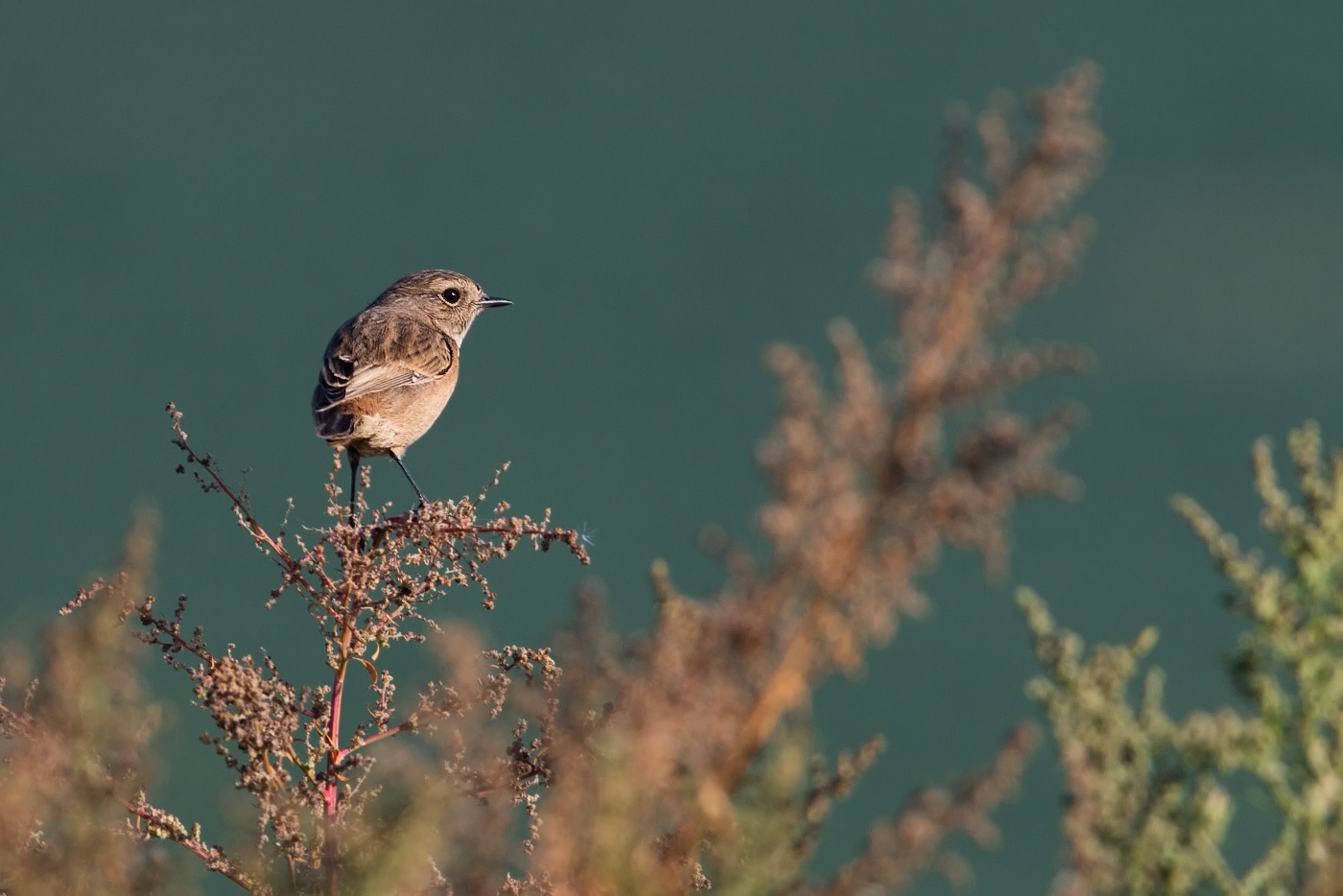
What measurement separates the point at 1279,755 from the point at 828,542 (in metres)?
0.67

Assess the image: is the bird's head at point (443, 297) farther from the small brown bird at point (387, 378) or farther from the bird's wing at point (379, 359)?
the bird's wing at point (379, 359)

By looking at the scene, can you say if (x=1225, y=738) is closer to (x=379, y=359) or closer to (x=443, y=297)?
(x=379, y=359)

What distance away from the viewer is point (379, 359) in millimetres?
6895

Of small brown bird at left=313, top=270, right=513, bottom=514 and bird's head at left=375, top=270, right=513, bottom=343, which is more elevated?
bird's head at left=375, top=270, right=513, bottom=343

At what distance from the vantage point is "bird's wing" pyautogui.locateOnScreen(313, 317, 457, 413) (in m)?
6.61

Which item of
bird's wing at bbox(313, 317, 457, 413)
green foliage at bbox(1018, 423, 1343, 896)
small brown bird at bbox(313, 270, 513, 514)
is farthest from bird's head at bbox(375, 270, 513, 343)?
green foliage at bbox(1018, 423, 1343, 896)

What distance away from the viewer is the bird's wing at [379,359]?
661 cm

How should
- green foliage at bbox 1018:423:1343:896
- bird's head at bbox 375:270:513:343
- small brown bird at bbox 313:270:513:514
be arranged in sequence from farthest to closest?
bird's head at bbox 375:270:513:343
small brown bird at bbox 313:270:513:514
green foliage at bbox 1018:423:1343:896

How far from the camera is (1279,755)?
6.05ft

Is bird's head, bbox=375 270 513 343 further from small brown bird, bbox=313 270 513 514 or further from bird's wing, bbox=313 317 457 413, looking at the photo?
bird's wing, bbox=313 317 457 413

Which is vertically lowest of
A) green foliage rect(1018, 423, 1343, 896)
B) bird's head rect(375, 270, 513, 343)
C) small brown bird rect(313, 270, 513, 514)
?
green foliage rect(1018, 423, 1343, 896)

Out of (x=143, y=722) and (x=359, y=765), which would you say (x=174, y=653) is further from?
(x=143, y=722)

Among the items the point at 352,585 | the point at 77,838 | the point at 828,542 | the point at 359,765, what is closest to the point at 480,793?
the point at 77,838

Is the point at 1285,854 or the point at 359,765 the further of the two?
the point at 359,765
